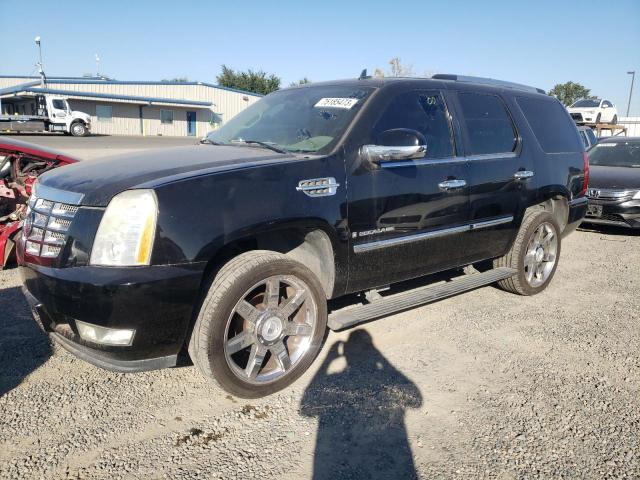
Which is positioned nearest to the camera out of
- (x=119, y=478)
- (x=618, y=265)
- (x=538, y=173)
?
(x=119, y=478)

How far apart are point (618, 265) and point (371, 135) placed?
15.5 ft

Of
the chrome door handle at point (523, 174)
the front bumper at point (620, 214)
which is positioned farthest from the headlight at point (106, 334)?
the front bumper at point (620, 214)

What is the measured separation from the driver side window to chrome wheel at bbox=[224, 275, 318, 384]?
4.58 feet

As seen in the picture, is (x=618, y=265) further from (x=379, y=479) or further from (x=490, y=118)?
(x=379, y=479)

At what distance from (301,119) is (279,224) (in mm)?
1167

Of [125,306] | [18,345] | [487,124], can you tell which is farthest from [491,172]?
[18,345]

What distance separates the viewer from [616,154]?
9.88 metres

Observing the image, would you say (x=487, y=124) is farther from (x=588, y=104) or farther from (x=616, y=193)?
(x=588, y=104)

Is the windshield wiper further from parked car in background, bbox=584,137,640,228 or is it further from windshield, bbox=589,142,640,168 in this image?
windshield, bbox=589,142,640,168

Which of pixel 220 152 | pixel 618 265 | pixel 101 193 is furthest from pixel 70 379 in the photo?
pixel 618 265

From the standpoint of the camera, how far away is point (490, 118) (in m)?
4.49

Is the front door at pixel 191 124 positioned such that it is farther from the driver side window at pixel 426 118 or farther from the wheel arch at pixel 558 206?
the driver side window at pixel 426 118

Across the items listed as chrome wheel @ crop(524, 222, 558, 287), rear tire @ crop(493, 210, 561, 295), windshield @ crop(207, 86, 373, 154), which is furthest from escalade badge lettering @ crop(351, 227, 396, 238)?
chrome wheel @ crop(524, 222, 558, 287)

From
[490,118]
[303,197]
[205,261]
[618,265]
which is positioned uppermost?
[490,118]
